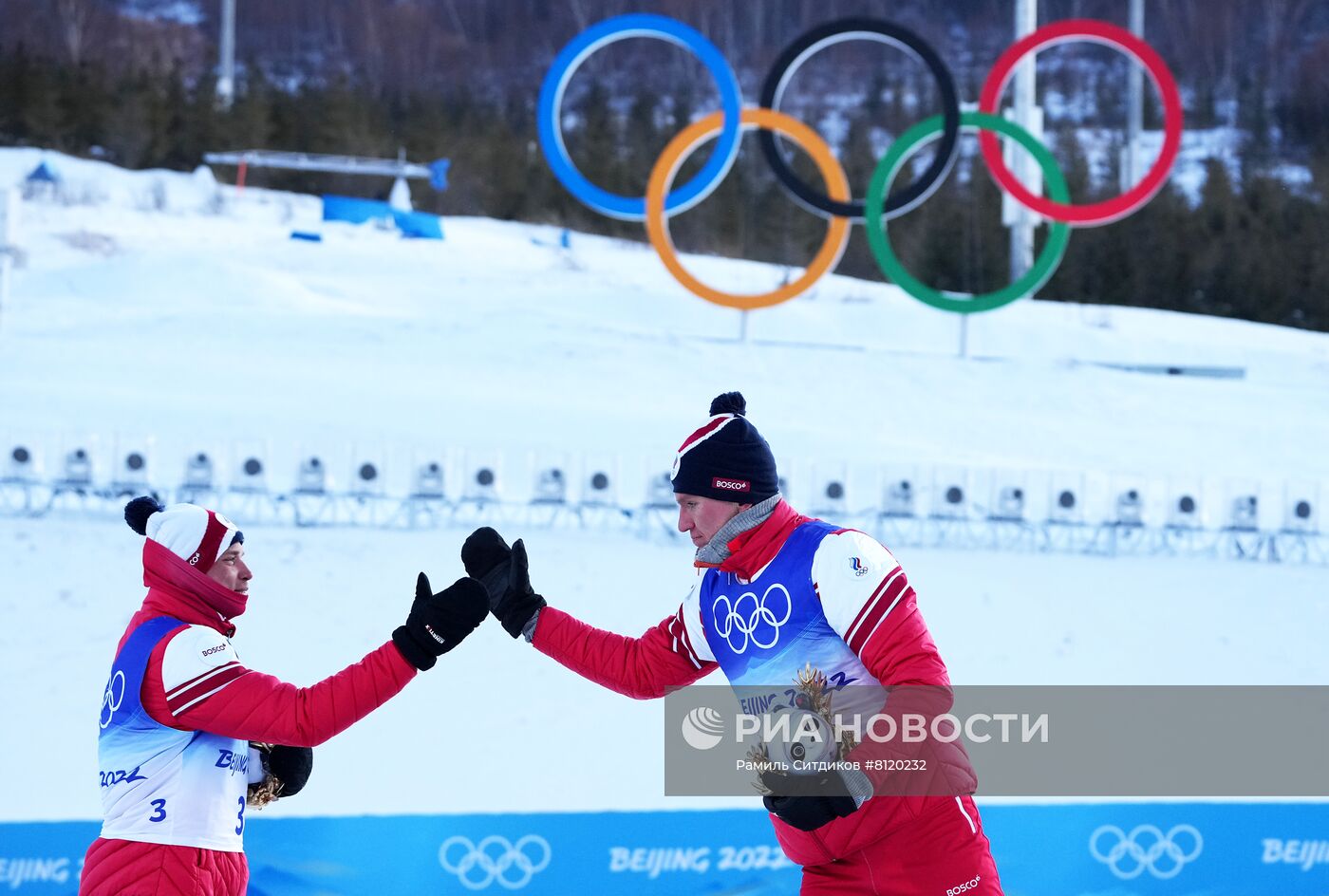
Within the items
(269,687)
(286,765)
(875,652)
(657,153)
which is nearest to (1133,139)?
(657,153)

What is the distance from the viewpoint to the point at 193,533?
203 centimetres

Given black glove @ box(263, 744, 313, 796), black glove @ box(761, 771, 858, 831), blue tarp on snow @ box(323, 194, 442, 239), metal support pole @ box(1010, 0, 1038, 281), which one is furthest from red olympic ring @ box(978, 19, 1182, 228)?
black glove @ box(263, 744, 313, 796)

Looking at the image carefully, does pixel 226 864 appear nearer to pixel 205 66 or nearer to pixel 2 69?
pixel 2 69

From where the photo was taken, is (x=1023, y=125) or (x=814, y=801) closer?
(x=814, y=801)

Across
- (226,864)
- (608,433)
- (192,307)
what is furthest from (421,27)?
(226,864)

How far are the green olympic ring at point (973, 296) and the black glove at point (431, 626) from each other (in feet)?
12.3

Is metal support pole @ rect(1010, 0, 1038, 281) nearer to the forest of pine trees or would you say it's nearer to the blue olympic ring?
the forest of pine trees

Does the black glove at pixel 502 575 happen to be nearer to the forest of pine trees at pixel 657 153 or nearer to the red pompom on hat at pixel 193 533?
the red pompom on hat at pixel 193 533

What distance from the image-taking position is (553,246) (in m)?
6.29

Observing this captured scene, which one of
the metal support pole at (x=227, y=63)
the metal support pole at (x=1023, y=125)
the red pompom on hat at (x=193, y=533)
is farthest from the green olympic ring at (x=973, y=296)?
the red pompom on hat at (x=193, y=533)

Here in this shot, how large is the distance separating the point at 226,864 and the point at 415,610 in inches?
19.4

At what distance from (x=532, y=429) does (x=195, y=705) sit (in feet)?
10.2

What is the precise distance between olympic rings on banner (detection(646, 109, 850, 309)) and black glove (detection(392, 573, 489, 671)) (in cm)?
356

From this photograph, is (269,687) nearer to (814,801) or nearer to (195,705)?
(195,705)
